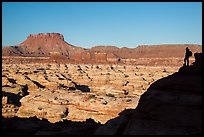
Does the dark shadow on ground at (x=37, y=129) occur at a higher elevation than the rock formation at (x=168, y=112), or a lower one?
lower

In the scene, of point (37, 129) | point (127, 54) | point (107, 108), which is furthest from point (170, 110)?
point (127, 54)

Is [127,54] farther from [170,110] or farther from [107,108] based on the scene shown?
[170,110]

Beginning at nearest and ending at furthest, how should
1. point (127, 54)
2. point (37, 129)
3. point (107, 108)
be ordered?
point (37, 129) → point (107, 108) → point (127, 54)

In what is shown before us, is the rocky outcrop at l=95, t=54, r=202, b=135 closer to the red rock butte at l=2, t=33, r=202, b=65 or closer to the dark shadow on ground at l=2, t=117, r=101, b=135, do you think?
the dark shadow on ground at l=2, t=117, r=101, b=135

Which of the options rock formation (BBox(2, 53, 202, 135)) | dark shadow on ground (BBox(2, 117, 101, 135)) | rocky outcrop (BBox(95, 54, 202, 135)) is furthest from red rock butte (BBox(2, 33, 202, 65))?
rocky outcrop (BBox(95, 54, 202, 135))

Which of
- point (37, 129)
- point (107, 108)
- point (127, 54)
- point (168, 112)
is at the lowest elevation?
point (107, 108)

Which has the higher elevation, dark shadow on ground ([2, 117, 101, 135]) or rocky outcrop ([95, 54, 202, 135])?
rocky outcrop ([95, 54, 202, 135])

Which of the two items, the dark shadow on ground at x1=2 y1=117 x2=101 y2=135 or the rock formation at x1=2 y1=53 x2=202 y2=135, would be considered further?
the dark shadow on ground at x1=2 y1=117 x2=101 y2=135

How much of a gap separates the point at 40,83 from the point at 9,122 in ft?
92.1

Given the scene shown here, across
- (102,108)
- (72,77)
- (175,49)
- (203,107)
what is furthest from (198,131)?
(175,49)

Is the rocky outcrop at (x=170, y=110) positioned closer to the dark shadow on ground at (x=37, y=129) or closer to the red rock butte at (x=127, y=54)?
the dark shadow on ground at (x=37, y=129)

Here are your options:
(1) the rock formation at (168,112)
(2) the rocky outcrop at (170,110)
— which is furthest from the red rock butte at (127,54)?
(2) the rocky outcrop at (170,110)

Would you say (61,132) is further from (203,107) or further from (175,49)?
(175,49)

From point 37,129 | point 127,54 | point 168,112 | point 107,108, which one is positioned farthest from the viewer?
point 127,54
